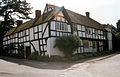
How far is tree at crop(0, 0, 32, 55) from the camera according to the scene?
3947cm

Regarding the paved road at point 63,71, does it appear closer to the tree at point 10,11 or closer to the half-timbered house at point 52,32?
the half-timbered house at point 52,32

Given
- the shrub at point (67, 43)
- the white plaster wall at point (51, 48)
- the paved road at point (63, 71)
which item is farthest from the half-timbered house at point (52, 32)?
the paved road at point (63, 71)

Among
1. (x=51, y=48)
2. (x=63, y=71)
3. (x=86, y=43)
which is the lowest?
(x=63, y=71)

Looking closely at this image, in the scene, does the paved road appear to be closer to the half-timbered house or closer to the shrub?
the shrub

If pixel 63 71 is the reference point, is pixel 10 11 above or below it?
above

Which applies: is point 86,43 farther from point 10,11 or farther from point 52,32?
point 10,11

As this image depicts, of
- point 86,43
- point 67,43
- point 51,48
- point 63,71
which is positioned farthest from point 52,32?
point 63,71

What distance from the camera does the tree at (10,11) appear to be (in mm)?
39469

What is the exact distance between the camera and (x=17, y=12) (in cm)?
A: 4184

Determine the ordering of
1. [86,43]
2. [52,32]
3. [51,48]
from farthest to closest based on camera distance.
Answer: [86,43] → [52,32] → [51,48]

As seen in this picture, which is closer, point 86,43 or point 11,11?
point 86,43

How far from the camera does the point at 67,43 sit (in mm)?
21359

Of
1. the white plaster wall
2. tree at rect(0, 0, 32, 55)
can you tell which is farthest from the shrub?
tree at rect(0, 0, 32, 55)

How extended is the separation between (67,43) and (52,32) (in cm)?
283
